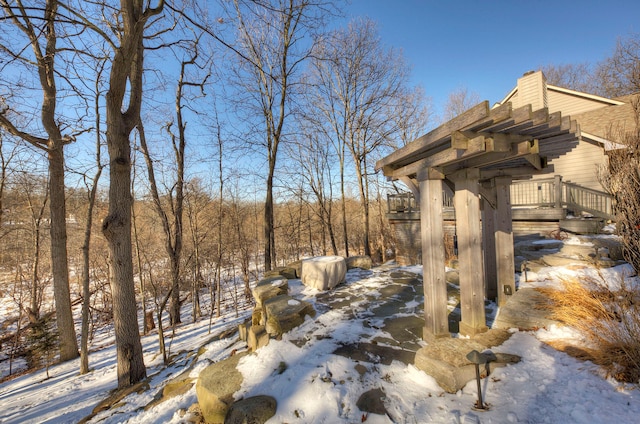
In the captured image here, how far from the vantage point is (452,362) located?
→ 98.8 inches

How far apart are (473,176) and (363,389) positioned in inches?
110

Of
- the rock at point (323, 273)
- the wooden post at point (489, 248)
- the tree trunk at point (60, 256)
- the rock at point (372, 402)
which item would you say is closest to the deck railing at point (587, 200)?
the wooden post at point (489, 248)

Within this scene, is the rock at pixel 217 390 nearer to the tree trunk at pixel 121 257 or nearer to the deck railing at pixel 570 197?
the tree trunk at pixel 121 257

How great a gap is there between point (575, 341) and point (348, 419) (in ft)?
8.85

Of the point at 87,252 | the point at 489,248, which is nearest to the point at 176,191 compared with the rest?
the point at 87,252

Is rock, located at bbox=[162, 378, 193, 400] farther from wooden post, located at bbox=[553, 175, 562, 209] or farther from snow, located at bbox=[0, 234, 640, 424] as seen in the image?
wooden post, located at bbox=[553, 175, 562, 209]

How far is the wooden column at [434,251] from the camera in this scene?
309 cm

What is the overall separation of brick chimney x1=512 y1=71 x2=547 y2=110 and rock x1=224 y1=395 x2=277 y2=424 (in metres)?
10.4

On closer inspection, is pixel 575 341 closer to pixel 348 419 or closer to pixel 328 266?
pixel 348 419

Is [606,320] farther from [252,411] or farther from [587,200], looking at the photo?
[587,200]

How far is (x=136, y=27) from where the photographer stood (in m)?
4.13

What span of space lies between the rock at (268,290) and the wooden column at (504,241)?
152 inches

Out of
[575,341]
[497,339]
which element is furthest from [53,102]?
[575,341]

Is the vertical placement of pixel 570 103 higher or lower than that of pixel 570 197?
higher
